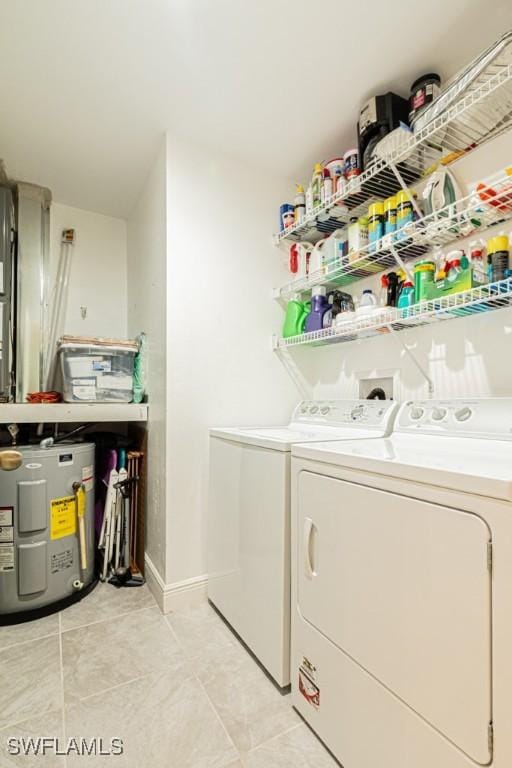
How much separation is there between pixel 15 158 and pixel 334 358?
2.17 meters

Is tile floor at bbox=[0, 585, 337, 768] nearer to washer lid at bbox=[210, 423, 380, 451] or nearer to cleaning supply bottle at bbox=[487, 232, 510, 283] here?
washer lid at bbox=[210, 423, 380, 451]

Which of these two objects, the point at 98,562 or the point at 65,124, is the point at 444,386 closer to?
the point at 98,562

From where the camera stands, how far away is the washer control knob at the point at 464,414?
1243 millimetres

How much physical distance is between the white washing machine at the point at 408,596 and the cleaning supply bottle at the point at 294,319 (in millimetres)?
998

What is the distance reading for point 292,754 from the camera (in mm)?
1047

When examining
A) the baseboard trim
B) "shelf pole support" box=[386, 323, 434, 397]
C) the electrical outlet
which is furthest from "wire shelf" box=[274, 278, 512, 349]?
the baseboard trim

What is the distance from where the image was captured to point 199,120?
1796 millimetres

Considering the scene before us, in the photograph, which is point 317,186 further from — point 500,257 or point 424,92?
point 500,257

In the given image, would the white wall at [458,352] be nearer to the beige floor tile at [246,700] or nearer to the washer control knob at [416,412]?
the washer control knob at [416,412]

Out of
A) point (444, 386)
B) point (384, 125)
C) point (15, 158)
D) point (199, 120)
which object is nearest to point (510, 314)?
point (444, 386)

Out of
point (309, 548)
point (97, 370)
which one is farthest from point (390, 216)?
point (97, 370)

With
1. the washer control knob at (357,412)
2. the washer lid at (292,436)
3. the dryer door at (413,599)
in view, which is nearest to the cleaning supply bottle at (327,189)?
the washer control knob at (357,412)

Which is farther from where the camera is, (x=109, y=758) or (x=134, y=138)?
(x=134, y=138)

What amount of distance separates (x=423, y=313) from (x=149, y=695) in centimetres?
169
